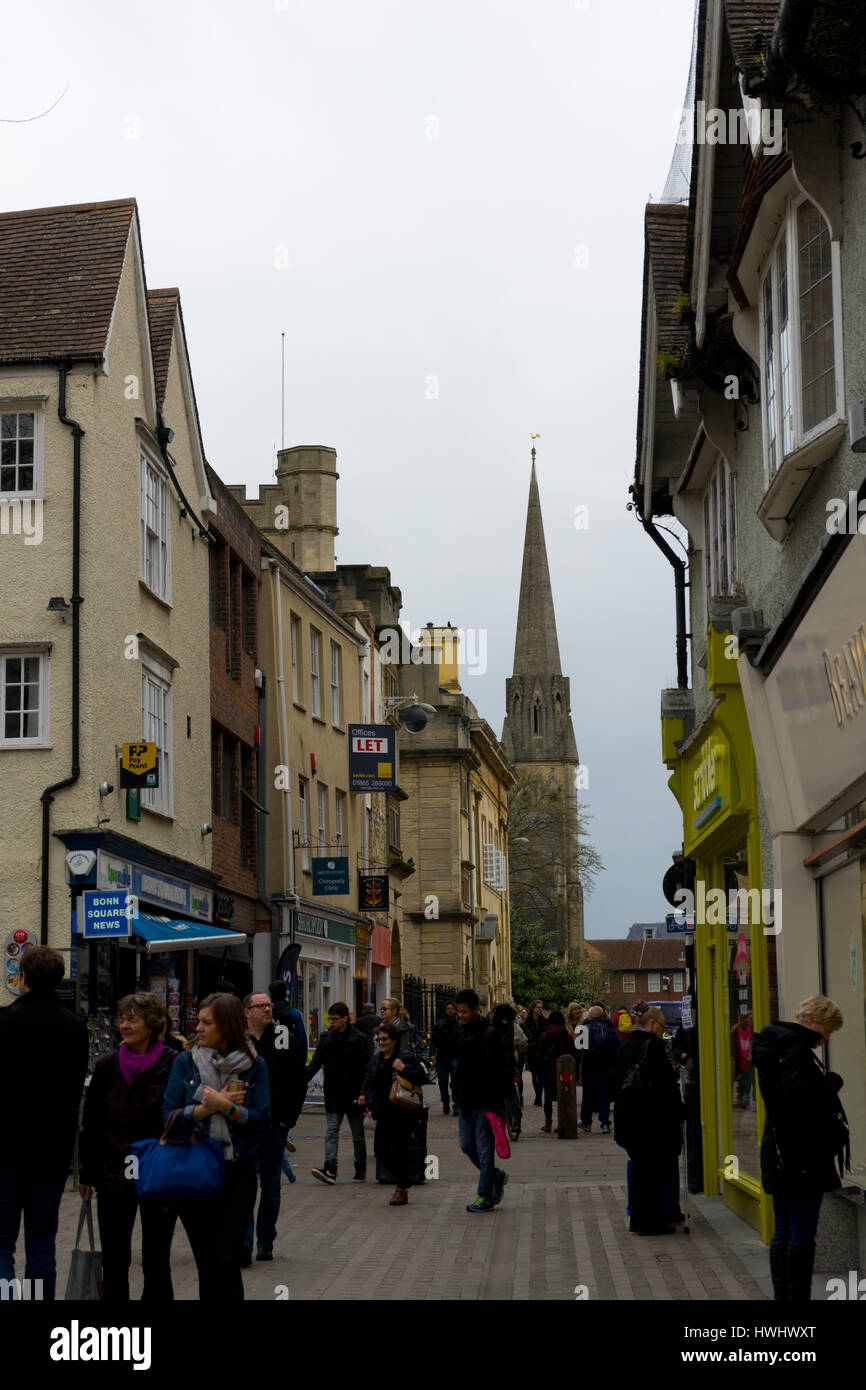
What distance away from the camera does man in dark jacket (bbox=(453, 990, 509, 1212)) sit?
48.2 ft

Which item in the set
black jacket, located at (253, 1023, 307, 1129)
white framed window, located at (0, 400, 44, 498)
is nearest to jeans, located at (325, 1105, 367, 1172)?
black jacket, located at (253, 1023, 307, 1129)

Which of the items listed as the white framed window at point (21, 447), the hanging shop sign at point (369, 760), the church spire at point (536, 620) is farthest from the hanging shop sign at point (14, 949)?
the church spire at point (536, 620)

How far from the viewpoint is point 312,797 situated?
124 ft

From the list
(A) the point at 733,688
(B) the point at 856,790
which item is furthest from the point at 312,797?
(B) the point at 856,790

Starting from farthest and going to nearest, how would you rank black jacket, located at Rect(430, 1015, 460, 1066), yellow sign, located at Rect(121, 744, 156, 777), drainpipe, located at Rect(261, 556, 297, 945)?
drainpipe, located at Rect(261, 556, 297, 945)
black jacket, located at Rect(430, 1015, 460, 1066)
yellow sign, located at Rect(121, 744, 156, 777)

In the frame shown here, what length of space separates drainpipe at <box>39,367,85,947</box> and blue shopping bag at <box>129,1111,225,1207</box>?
47.0 feet

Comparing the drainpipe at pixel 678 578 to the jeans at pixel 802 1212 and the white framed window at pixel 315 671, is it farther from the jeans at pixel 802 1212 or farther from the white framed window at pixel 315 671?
the white framed window at pixel 315 671

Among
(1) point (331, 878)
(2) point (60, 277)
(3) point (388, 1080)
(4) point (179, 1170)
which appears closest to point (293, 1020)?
(3) point (388, 1080)

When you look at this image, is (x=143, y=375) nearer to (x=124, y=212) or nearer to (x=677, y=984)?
(x=124, y=212)

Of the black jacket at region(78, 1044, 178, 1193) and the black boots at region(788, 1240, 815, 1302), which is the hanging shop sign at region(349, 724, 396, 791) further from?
the black boots at region(788, 1240, 815, 1302)

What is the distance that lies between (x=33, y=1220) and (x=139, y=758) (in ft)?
49.7

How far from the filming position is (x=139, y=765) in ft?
76.6

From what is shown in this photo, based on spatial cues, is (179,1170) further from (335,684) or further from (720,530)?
(335,684)

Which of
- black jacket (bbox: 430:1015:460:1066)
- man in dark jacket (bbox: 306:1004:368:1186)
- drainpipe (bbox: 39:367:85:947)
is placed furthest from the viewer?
→ black jacket (bbox: 430:1015:460:1066)
